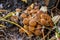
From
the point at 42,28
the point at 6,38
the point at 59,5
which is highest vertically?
the point at 59,5

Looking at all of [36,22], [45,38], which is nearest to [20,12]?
[36,22]

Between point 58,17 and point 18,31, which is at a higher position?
point 58,17

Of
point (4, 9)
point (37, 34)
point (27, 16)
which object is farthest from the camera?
point (4, 9)

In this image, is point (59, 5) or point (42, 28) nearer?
point (42, 28)

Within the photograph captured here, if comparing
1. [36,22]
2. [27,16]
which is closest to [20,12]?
[27,16]

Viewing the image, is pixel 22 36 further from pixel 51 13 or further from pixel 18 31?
pixel 51 13

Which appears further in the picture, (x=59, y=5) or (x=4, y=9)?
(x=4, y=9)

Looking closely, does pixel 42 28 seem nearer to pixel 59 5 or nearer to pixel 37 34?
pixel 37 34

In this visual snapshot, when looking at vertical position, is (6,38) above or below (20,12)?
below

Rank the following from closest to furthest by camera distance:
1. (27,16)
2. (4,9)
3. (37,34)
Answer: (37,34) → (27,16) → (4,9)
